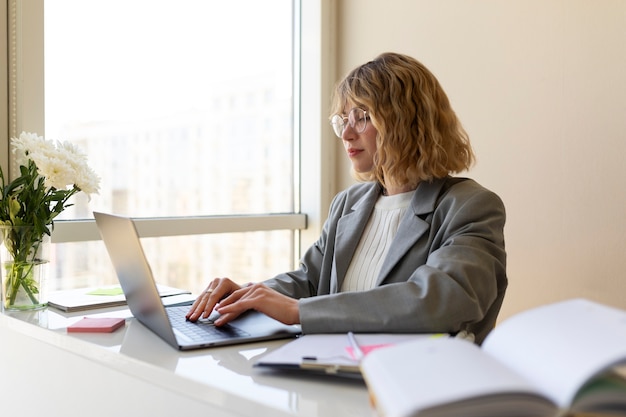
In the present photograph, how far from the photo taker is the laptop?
3.75ft

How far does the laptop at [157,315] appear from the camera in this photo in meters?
1.14

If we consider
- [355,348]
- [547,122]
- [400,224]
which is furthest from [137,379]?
[547,122]

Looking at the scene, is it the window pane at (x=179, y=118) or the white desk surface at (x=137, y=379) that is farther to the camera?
the window pane at (x=179, y=118)

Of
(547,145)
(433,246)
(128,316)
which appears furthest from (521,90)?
(128,316)

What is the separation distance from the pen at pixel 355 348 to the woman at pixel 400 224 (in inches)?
4.9

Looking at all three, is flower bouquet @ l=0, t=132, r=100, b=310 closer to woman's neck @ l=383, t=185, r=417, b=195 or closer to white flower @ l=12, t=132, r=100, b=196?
white flower @ l=12, t=132, r=100, b=196

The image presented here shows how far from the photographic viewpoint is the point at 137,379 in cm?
108

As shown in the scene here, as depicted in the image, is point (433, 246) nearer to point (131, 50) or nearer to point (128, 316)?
point (128, 316)

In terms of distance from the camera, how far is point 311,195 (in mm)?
3074

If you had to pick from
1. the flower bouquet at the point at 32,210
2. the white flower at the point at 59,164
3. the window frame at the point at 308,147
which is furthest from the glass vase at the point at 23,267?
the window frame at the point at 308,147

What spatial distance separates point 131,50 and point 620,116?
1767 mm

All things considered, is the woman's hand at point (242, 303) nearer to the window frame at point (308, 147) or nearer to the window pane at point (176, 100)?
the window pane at point (176, 100)

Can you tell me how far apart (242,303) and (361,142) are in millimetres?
656

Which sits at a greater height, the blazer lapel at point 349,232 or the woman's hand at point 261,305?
the blazer lapel at point 349,232
